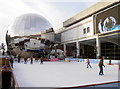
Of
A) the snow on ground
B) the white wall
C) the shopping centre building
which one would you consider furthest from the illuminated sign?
the snow on ground

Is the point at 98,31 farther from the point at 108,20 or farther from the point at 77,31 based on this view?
the point at 77,31

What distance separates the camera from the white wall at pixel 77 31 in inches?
1272

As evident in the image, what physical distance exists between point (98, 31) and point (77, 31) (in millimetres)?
10927

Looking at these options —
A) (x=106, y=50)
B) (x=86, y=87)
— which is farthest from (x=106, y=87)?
(x=106, y=50)

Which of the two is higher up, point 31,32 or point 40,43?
point 31,32

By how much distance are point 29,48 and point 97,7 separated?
66.7 ft

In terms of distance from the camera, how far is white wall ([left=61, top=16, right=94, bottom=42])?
106ft

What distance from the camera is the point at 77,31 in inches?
1524

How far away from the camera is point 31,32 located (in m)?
25.3

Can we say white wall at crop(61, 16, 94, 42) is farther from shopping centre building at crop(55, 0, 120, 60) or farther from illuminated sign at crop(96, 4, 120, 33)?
Answer: illuminated sign at crop(96, 4, 120, 33)

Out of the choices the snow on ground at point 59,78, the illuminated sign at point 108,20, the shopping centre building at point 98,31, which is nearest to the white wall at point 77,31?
the shopping centre building at point 98,31

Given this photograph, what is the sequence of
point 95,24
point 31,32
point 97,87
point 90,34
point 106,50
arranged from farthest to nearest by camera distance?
1. point 106,50
2. point 90,34
3. point 95,24
4. point 31,32
5. point 97,87

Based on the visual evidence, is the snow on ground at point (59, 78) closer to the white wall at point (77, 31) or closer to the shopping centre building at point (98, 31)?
the shopping centre building at point (98, 31)

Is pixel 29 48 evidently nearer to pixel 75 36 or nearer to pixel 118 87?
pixel 75 36
